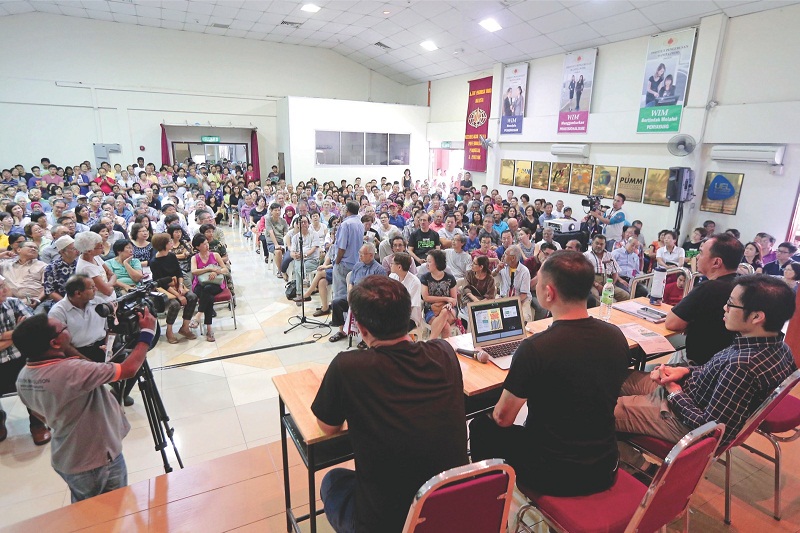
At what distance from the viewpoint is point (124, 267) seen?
185 inches

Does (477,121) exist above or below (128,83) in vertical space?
below

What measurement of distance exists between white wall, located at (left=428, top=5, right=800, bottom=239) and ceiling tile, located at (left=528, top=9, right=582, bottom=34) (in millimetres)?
1112

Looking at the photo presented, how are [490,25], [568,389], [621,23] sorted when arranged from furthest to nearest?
[490,25], [621,23], [568,389]

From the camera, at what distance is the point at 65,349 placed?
80.1 inches

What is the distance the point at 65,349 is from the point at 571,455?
91.3 inches

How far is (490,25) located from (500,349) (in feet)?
31.1

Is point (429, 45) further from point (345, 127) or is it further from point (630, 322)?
point (630, 322)

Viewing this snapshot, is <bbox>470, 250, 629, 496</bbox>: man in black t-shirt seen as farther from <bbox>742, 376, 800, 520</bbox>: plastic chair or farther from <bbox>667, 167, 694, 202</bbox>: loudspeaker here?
<bbox>667, 167, 694, 202</bbox>: loudspeaker

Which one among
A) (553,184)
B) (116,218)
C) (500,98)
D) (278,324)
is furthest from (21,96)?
(553,184)

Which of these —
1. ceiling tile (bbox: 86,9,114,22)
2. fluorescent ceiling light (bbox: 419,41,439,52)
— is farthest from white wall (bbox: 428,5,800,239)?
ceiling tile (bbox: 86,9,114,22)

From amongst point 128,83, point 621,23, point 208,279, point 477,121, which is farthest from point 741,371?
point 128,83

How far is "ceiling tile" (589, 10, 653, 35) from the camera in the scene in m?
7.74

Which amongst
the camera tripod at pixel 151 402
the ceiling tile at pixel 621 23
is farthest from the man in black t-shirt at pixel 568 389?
the ceiling tile at pixel 621 23

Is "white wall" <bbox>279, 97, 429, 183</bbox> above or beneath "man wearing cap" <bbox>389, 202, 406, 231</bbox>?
above
